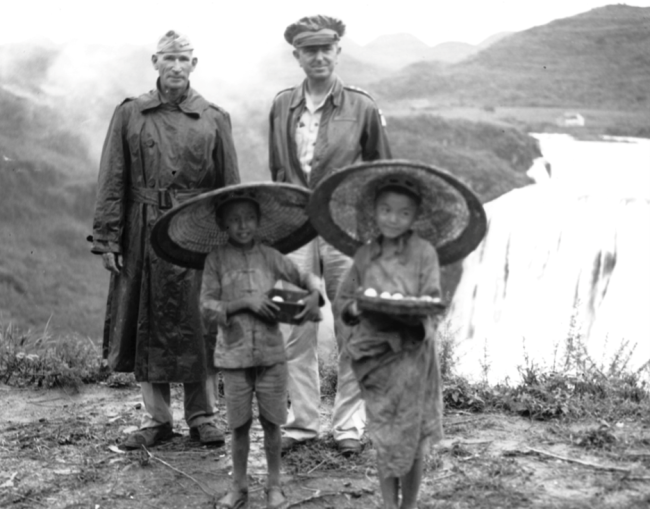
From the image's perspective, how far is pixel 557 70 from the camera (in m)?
8.64

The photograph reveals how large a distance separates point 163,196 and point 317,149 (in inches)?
34.6

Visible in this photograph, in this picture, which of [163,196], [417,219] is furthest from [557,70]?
[417,219]

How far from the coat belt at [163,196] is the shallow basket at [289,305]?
1.28m

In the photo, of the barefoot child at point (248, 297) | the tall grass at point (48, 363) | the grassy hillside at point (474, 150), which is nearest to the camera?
the barefoot child at point (248, 297)

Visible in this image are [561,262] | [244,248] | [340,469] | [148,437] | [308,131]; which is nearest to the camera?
[244,248]

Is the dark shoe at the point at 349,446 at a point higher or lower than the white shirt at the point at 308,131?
lower

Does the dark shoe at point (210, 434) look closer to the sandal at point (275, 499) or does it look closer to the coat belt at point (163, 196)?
the sandal at point (275, 499)

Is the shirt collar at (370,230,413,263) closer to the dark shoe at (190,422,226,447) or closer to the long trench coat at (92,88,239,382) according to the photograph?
the long trench coat at (92,88,239,382)

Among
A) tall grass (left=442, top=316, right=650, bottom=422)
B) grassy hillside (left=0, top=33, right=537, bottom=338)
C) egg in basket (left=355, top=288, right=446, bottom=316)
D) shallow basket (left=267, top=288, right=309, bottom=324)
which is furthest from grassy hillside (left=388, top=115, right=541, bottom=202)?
egg in basket (left=355, top=288, right=446, bottom=316)

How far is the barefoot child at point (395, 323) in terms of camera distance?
3.67 m

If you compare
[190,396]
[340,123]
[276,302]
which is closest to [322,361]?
[190,396]

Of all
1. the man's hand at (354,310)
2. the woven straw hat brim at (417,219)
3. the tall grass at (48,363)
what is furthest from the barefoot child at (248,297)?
the tall grass at (48,363)

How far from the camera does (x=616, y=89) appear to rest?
27.8 feet

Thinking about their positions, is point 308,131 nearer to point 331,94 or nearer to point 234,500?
point 331,94
